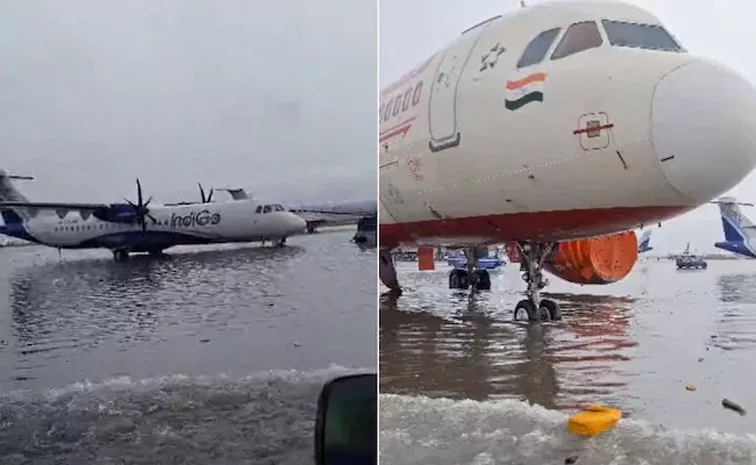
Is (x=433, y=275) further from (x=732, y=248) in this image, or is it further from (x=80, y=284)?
(x=80, y=284)

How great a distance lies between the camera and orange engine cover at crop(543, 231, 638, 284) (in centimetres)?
257

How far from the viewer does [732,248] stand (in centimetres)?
231

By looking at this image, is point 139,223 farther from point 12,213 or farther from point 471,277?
point 471,277

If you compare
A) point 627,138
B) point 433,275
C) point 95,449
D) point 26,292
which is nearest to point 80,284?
point 26,292

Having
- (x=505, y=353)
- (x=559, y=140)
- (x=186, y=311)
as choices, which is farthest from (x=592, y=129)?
(x=186, y=311)

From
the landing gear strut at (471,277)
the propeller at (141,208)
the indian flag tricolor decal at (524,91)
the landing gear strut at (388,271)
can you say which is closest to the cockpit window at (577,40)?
the indian flag tricolor decal at (524,91)

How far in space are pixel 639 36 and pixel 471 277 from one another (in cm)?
94

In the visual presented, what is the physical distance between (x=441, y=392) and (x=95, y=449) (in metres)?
1.03

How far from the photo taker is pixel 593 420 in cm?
221

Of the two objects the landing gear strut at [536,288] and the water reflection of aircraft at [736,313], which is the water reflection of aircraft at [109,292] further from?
the water reflection of aircraft at [736,313]

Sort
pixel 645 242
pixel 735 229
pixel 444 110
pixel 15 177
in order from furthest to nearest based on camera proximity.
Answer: pixel 444 110 → pixel 645 242 → pixel 735 229 → pixel 15 177

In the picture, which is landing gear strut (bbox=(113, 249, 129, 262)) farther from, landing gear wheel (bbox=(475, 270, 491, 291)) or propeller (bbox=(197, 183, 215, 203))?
landing gear wheel (bbox=(475, 270, 491, 291))

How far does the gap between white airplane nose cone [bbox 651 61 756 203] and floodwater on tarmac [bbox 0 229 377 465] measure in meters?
1.15

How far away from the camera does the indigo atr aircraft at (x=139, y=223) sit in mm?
1544
